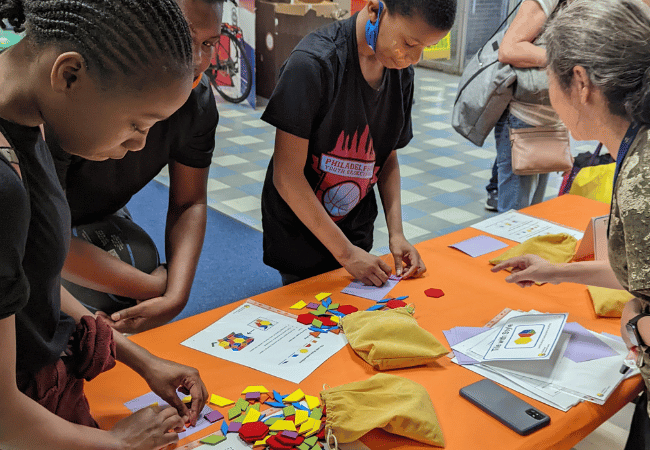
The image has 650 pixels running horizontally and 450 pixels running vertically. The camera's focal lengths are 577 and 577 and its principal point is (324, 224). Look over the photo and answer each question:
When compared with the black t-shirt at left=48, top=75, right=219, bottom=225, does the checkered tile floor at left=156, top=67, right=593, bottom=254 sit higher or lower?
lower

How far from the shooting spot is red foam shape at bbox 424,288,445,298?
1.64m

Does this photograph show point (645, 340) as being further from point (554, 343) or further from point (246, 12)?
point (246, 12)

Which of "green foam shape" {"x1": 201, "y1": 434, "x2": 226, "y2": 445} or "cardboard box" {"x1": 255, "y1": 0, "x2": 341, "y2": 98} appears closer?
"green foam shape" {"x1": 201, "y1": 434, "x2": 226, "y2": 445}

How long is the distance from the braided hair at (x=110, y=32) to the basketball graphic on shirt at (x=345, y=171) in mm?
1028

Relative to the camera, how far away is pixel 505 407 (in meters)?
1.17

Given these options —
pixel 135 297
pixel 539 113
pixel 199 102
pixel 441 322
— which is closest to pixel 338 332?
pixel 441 322

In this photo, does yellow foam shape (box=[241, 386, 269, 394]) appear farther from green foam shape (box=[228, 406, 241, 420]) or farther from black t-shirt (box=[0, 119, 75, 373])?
black t-shirt (box=[0, 119, 75, 373])

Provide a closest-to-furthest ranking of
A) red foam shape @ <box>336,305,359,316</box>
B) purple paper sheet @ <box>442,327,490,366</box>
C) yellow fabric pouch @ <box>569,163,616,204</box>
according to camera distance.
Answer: purple paper sheet @ <box>442,327,490,366</box>
red foam shape @ <box>336,305,359,316</box>
yellow fabric pouch @ <box>569,163,616,204</box>

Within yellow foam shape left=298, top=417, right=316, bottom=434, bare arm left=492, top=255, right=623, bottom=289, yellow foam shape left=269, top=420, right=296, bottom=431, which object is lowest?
yellow foam shape left=269, top=420, right=296, bottom=431

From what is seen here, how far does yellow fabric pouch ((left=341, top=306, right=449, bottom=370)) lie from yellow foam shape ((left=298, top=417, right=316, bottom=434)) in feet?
0.80

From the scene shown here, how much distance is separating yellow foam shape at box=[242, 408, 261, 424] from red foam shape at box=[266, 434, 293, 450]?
6cm

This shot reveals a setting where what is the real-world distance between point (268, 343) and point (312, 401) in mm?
251

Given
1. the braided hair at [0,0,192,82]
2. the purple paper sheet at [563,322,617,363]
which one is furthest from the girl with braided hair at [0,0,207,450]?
the purple paper sheet at [563,322,617,363]

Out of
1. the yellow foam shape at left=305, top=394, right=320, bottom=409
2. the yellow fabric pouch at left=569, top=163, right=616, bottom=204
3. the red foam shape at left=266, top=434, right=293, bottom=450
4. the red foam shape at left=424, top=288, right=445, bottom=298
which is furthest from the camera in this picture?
the yellow fabric pouch at left=569, top=163, right=616, bottom=204
